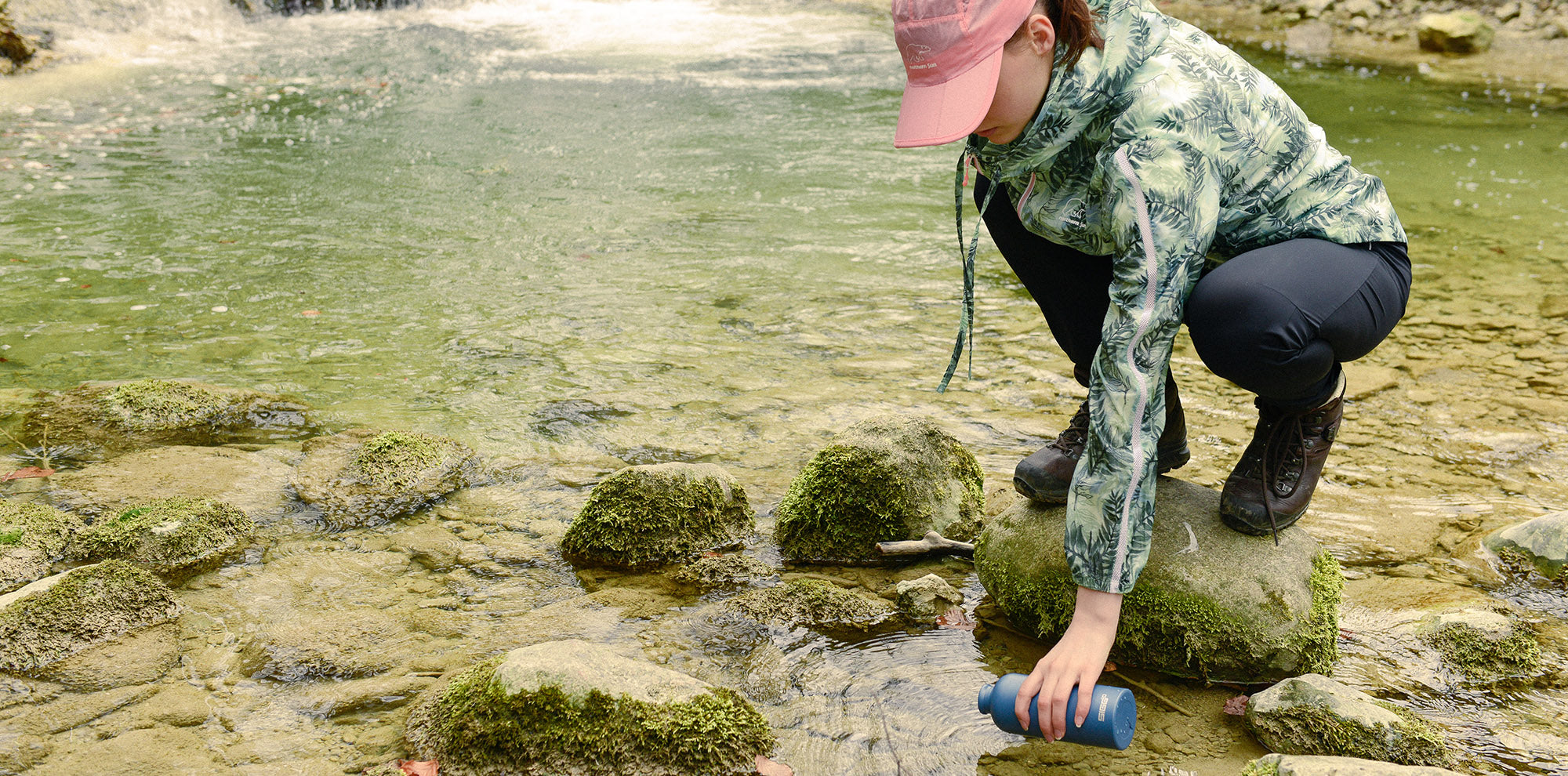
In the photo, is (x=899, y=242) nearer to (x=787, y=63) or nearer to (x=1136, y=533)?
(x=1136, y=533)

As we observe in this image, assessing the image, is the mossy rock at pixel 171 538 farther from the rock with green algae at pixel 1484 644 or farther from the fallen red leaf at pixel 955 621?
the rock with green algae at pixel 1484 644

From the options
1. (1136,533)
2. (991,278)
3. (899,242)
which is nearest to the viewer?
(1136,533)

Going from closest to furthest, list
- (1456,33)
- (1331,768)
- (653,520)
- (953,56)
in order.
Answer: (1331,768)
(953,56)
(653,520)
(1456,33)

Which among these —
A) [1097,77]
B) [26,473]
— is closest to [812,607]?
[1097,77]

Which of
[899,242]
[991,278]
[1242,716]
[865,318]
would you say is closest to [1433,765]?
[1242,716]

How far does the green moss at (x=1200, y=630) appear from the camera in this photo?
8.77 ft

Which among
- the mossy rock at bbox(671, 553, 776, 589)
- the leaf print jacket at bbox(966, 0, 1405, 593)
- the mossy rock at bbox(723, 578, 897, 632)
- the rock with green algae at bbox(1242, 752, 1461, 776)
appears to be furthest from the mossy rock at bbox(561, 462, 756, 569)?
the rock with green algae at bbox(1242, 752, 1461, 776)

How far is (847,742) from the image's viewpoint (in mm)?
2473

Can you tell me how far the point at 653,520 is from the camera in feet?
10.8

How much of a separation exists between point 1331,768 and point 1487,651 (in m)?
0.97

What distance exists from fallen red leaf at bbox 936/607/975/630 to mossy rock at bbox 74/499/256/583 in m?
2.14

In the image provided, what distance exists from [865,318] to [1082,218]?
317 cm

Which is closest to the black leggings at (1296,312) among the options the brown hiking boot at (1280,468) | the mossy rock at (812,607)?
the brown hiking boot at (1280,468)

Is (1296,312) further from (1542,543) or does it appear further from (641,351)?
(641,351)
